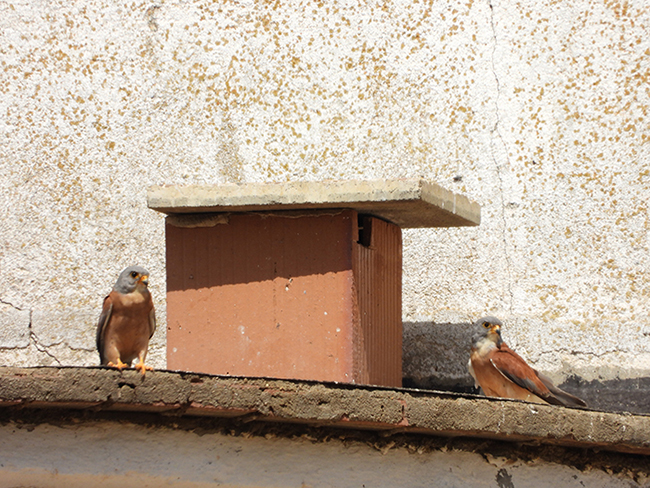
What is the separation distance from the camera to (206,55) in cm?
568

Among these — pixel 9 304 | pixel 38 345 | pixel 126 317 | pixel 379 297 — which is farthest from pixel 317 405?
pixel 9 304

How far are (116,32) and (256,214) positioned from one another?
95.8 inches

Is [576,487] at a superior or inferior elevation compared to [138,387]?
inferior

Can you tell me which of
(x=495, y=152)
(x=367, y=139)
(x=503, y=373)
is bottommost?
(x=503, y=373)

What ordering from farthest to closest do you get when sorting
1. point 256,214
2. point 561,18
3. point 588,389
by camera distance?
point 561,18, point 588,389, point 256,214

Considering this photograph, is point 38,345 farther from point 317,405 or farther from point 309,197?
point 317,405

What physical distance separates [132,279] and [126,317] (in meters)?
0.20

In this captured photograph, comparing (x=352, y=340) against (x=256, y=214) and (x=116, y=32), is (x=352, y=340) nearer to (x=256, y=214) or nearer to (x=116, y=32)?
(x=256, y=214)

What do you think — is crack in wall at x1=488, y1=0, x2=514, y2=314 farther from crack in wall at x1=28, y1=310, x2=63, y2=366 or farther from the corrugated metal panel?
crack in wall at x1=28, y1=310, x2=63, y2=366

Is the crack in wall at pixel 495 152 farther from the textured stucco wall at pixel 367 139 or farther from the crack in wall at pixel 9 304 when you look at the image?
the crack in wall at pixel 9 304

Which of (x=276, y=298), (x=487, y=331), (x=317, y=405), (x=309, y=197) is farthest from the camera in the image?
(x=487, y=331)

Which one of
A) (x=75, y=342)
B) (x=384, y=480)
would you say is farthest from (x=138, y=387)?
(x=75, y=342)

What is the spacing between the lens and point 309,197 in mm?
3777

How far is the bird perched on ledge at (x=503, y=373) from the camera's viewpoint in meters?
4.22
